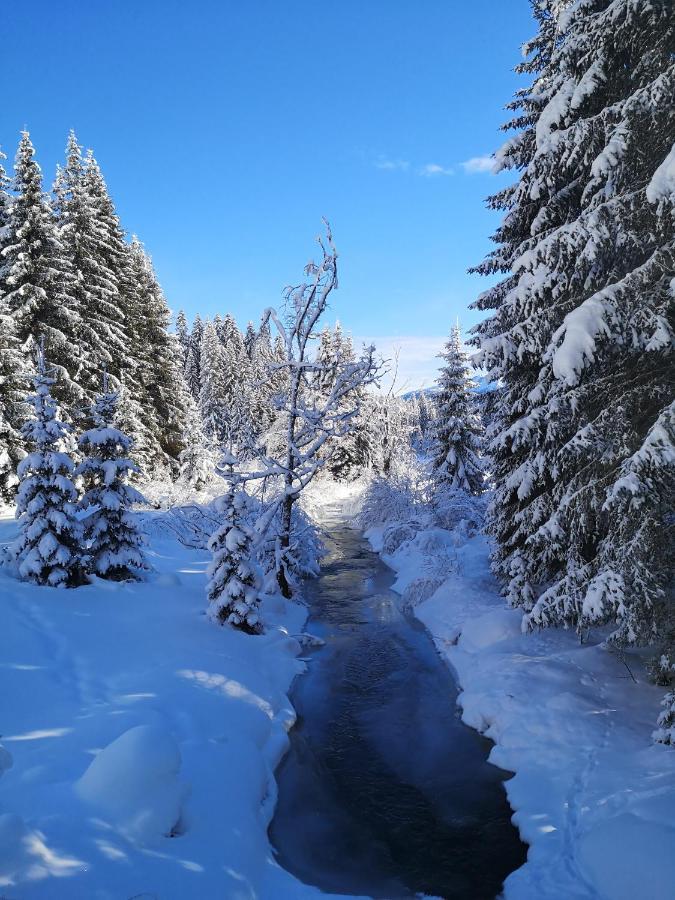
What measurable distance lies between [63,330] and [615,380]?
869 inches

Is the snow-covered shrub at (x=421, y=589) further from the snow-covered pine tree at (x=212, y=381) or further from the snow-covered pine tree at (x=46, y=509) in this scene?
the snow-covered pine tree at (x=212, y=381)

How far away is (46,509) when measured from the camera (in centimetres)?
1005

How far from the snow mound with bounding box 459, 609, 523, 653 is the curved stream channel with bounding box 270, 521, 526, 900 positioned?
0.97m

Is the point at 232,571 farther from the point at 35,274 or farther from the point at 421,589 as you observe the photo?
the point at 35,274

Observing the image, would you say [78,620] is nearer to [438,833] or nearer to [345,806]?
[345,806]

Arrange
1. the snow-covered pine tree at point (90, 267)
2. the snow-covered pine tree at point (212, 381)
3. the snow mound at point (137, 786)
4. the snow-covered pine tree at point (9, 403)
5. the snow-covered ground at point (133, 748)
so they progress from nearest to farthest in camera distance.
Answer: the snow-covered ground at point (133, 748)
the snow mound at point (137, 786)
the snow-covered pine tree at point (9, 403)
the snow-covered pine tree at point (90, 267)
the snow-covered pine tree at point (212, 381)

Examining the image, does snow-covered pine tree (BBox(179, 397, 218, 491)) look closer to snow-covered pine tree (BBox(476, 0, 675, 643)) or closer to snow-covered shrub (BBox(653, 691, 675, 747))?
snow-covered pine tree (BBox(476, 0, 675, 643))

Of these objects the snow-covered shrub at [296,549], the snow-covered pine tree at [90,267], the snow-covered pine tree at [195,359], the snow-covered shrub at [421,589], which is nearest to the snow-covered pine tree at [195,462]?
the snow-covered pine tree at [90,267]

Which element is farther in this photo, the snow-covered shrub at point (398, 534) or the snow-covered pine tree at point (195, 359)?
the snow-covered pine tree at point (195, 359)

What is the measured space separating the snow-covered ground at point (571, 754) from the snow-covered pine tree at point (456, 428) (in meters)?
11.1

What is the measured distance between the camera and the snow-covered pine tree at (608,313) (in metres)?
6.46

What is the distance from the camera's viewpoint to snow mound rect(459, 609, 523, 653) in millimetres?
11609

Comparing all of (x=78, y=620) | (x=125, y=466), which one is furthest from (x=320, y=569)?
(x=78, y=620)

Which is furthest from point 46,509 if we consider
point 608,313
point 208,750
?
A: point 608,313
